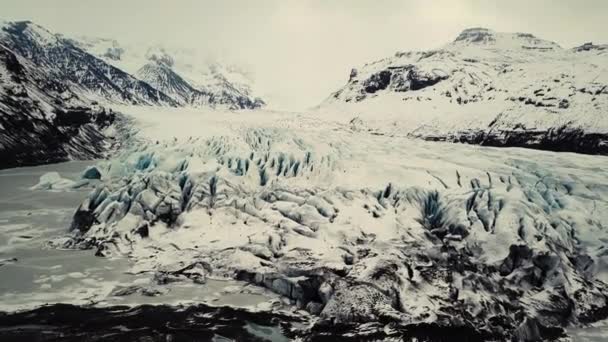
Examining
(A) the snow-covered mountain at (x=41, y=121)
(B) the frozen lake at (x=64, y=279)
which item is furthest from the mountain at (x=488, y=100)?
(B) the frozen lake at (x=64, y=279)

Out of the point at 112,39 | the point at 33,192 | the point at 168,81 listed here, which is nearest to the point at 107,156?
the point at 33,192

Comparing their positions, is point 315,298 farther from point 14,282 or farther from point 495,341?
point 14,282

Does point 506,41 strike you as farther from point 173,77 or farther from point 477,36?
point 173,77

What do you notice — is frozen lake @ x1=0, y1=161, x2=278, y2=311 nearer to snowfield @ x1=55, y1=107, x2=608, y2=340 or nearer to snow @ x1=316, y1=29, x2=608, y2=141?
snowfield @ x1=55, y1=107, x2=608, y2=340

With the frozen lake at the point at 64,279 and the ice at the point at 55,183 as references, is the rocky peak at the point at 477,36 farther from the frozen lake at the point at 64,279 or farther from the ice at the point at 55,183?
the frozen lake at the point at 64,279

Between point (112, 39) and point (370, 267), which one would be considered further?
point (112, 39)

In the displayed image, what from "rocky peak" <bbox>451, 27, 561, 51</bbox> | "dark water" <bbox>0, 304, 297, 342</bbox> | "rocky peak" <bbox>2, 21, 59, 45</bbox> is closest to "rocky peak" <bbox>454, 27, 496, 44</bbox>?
"rocky peak" <bbox>451, 27, 561, 51</bbox>

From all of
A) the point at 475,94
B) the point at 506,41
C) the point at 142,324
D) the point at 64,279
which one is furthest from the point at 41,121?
the point at 506,41
